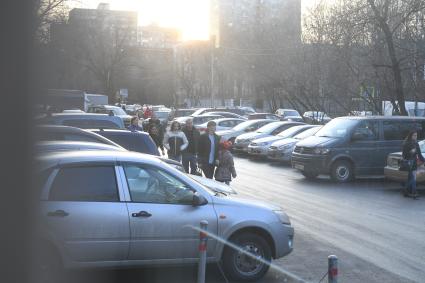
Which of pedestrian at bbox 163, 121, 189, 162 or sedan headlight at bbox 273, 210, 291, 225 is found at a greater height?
pedestrian at bbox 163, 121, 189, 162

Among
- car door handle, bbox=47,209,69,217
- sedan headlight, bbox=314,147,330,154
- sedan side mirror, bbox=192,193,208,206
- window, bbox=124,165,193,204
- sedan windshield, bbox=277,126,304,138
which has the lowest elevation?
sedan headlight, bbox=314,147,330,154

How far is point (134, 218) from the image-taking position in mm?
6191

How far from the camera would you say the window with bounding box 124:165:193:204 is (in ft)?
20.9

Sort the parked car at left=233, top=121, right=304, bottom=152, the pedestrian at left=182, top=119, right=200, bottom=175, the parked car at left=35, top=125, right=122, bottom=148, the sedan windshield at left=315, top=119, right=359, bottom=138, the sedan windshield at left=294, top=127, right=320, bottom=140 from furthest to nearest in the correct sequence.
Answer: the parked car at left=233, top=121, right=304, bottom=152 → the sedan windshield at left=294, top=127, right=320, bottom=140 → the sedan windshield at left=315, top=119, right=359, bottom=138 → the pedestrian at left=182, top=119, right=200, bottom=175 → the parked car at left=35, top=125, right=122, bottom=148

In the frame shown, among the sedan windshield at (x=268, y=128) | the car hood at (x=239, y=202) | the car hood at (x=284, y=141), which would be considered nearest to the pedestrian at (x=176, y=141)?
the car hood at (x=239, y=202)

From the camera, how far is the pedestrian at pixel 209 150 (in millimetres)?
12664

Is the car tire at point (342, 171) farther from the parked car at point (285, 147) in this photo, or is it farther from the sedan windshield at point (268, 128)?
the sedan windshield at point (268, 128)

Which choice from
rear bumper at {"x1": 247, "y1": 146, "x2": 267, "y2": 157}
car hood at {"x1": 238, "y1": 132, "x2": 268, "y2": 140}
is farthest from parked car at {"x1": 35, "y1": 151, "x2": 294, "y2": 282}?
car hood at {"x1": 238, "y1": 132, "x2": 268, "y2": 140}

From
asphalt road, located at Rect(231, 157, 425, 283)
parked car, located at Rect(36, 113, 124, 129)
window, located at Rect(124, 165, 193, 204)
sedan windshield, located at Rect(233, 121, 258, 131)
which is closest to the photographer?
window, located at Rect(124, 165, 193, 204)

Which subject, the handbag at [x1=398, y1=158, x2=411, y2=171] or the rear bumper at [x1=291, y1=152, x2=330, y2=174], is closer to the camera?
the handbag at [x1=398, y1=158, x2=411, y2=171]

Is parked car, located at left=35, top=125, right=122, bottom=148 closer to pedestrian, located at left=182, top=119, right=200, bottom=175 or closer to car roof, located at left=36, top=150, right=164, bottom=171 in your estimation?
pedestrian, located at left=182, top=119, right=200, bottom=175

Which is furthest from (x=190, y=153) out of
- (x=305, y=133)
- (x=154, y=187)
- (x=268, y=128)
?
(x=268, y=128)

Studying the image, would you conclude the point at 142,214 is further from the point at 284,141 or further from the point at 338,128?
the point at 284,141

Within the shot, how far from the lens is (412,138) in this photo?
14.2 meters
